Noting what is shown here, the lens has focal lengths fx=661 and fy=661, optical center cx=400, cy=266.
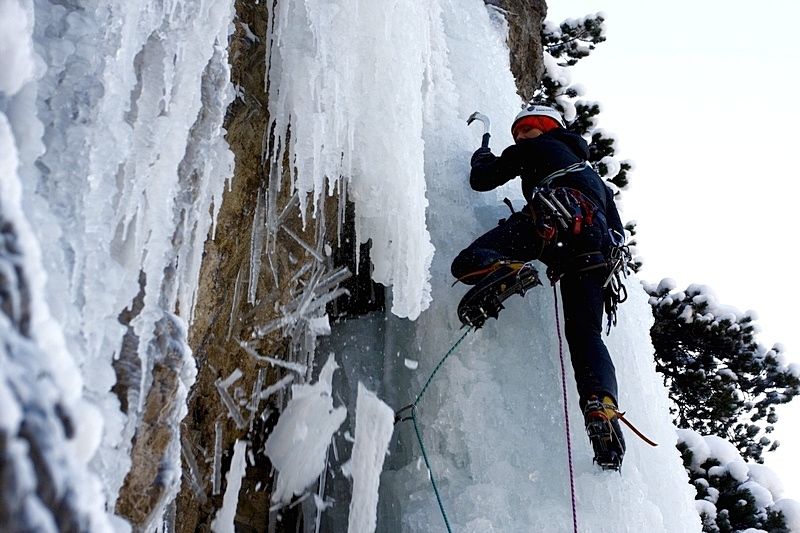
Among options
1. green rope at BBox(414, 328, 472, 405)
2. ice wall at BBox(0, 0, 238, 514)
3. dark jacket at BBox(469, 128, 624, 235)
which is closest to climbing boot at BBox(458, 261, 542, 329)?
green rope at BBox(414, 328, 472, 405)

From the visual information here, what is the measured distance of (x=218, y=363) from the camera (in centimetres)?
258

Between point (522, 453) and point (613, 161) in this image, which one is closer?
point (522, 453)

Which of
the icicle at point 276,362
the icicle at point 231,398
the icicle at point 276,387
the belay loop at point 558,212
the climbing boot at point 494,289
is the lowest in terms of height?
the icicle at point 231,398

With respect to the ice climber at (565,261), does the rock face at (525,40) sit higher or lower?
higher

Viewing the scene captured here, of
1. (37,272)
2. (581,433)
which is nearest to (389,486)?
(581,433)

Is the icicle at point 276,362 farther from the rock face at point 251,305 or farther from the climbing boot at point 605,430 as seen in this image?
the climbing boot at point 605,430

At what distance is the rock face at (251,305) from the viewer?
8.05ft

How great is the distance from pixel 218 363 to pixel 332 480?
31.9 inches

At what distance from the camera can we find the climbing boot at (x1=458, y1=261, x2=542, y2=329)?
2.61m

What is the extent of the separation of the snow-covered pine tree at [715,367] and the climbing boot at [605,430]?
11.5ft

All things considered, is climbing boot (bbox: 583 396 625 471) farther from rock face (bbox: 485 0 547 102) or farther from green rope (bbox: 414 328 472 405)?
rock face (bbox: 485 0 547 102)

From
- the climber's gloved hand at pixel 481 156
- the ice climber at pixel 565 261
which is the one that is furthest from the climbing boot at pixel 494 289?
the climber's gloved hand at pixel 481 156

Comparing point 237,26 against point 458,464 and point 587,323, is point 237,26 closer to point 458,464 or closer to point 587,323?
point 587,323

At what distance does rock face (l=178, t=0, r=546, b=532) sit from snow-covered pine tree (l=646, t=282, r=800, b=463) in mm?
3634
